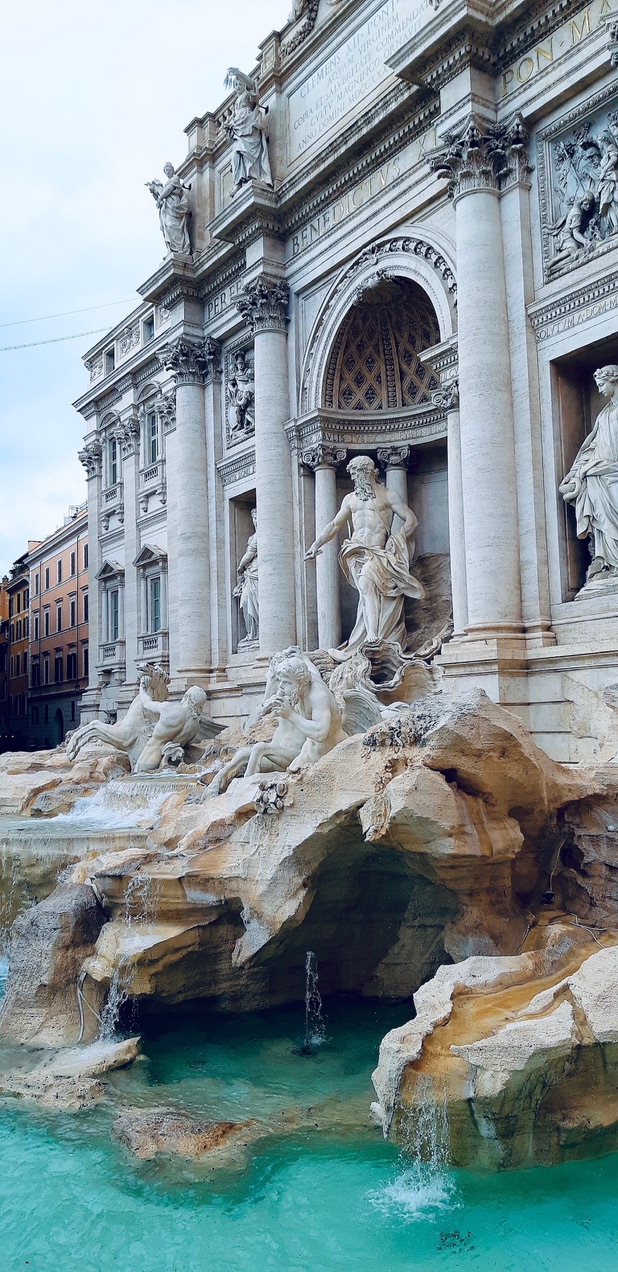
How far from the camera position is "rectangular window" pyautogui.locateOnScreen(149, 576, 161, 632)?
74.9 feet

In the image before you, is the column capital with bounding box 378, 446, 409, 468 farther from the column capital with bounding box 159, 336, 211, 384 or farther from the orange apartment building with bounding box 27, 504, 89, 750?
the orange apartment building with bounding box 27, 504, 89, 750

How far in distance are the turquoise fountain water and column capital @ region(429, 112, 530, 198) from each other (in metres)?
10.5

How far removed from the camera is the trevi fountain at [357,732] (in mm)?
5480

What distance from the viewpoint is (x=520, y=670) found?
11.7 meters

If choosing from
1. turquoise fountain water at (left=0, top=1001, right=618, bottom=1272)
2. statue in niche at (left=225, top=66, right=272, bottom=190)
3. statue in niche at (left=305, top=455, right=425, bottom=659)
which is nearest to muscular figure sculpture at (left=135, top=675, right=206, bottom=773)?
statue in niche at (left=305, top=455, right=425, bottom=659)

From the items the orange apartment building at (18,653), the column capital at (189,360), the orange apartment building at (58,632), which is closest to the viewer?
the column capital at (189,360)

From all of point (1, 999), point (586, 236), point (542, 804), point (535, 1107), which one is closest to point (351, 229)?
point (586, 236)

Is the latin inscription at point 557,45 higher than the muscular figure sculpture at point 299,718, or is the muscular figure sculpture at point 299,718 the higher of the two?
the latin inscription at point 557,45

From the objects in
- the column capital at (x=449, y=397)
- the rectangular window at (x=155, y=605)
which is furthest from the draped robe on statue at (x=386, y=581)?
the rectangular window at (x=155, y=605)

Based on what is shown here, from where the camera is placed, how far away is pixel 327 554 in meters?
16.0

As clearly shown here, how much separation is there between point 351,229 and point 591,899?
37.6 ft

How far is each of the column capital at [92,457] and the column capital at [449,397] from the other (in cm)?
1524

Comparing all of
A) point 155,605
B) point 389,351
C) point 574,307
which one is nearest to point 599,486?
point 574,307

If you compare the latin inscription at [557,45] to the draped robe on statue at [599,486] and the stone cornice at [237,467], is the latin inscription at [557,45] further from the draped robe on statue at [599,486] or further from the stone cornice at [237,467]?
the stone cornice at [237,467]
